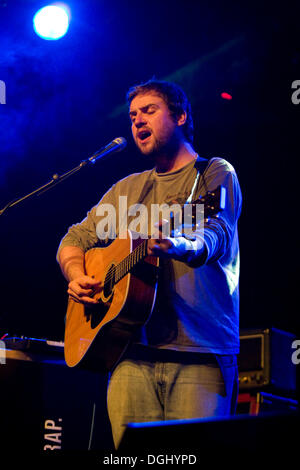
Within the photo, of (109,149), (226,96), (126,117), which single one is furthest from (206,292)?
(126,117)

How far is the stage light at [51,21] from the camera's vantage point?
4672 mm

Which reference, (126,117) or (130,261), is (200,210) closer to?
(130,261)

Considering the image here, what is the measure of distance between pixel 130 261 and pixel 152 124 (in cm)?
91

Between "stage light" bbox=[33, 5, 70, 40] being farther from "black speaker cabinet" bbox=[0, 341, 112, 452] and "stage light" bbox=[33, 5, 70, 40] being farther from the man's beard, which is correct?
"black speaker cabinet" bbox=[0, 341, 112, 452]

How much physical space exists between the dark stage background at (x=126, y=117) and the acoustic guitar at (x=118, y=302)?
1.84 meters

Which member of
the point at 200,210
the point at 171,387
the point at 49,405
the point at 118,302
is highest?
the point at 200,210

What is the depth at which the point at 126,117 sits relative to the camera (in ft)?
17.3

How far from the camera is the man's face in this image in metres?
2.97

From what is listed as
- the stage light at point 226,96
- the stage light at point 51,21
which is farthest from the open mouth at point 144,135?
the stage light at point 51,21

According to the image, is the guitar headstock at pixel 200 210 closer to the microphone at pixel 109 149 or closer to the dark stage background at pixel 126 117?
the microphone at pixel 109 149

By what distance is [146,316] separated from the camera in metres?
2.39
